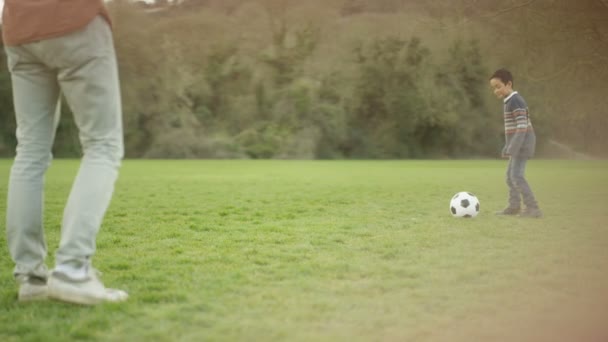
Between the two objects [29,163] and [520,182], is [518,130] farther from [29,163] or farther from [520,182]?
[29,163]

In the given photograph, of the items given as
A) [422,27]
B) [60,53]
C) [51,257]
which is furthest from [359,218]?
[422,27]

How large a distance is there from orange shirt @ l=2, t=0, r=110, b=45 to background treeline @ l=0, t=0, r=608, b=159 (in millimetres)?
20473

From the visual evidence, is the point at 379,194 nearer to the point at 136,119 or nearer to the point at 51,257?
the point at 51,257

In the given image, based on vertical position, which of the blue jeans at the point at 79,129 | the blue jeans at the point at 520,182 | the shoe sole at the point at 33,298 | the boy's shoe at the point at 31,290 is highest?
the blue jeans at the point at 79,129

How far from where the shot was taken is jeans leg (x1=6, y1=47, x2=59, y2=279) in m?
2.33

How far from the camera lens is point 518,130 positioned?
554 centimetres

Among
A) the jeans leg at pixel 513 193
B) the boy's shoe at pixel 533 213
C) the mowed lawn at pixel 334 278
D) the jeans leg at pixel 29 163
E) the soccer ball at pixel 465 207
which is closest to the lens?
the mowed lawn at pixel 334 278

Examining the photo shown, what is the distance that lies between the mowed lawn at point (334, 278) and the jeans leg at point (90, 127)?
0.26 m

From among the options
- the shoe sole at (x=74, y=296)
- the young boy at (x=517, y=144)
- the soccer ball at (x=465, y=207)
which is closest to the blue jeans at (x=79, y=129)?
the shoe sole at (x=74, y=296)

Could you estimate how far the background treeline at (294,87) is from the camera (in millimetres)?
23141

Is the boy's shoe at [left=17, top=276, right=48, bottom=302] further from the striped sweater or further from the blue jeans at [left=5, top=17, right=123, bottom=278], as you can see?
the striped sweater

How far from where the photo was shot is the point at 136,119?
23.1 m

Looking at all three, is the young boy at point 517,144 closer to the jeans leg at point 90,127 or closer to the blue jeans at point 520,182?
the blue jeans at point 520,182

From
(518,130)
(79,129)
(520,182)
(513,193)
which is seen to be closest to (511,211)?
(513,193)
